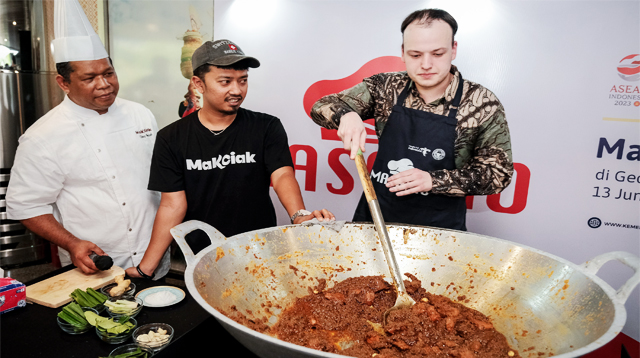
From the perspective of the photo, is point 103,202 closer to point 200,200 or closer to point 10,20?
point 200,200

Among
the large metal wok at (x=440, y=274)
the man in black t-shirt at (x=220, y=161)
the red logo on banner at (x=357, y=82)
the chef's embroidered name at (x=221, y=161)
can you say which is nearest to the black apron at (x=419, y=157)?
the man in black t-shirt at (x=220, y=161)

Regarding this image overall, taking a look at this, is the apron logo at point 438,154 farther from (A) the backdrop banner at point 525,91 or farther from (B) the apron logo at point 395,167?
(A) the backdrop banner at point 525,91

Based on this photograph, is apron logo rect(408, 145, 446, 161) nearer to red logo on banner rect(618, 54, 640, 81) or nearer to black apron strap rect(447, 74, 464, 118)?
black apron strap rect(447, 74, 464, 118)

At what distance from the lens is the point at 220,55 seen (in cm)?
195

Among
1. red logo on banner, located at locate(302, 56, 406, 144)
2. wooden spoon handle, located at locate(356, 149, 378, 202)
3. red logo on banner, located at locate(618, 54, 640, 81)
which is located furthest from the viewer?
red logo on banner, located at locate(302, 56, 406, 144)

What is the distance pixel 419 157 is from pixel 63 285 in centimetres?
158

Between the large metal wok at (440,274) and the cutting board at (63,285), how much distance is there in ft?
2.11

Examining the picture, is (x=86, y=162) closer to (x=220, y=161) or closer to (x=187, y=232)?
(x=220, y=161)

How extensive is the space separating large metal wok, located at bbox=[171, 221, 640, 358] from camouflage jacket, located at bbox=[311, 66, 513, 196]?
1.37 feet

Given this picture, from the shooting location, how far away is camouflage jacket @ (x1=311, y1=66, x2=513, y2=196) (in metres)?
1.72

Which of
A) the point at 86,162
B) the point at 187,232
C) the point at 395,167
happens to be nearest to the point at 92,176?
the point at 86,162

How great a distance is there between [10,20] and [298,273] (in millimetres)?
3657

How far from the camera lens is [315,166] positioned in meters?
3.02

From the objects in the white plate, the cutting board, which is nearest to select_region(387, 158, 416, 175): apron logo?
the white plate
